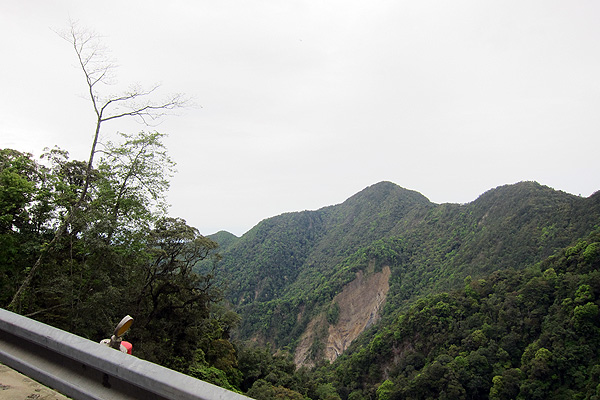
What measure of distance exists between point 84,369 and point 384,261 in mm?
77271

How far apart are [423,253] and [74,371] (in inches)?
3223

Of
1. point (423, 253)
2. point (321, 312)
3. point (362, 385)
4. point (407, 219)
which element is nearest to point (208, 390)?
point (362, 385)

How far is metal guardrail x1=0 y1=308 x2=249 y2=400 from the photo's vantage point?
2.11 metres

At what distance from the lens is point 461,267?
61.0 meters

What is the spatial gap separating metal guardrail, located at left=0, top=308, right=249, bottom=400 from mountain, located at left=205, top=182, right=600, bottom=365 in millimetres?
35414

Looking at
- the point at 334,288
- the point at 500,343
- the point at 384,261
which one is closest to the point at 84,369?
the point at 500,343

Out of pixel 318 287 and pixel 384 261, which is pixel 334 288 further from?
pixel 384 261

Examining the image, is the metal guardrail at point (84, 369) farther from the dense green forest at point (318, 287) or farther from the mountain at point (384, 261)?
the mountain at point (384, 261)

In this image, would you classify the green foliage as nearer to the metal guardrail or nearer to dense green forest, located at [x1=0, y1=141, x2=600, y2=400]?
dense green forest, located at [x1=0, y1=141, x2=600, y2=400]

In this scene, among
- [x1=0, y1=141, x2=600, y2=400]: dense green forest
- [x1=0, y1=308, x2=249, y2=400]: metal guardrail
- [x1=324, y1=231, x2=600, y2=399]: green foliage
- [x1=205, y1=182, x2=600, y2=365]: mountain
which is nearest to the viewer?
[x1=0, y1=308, x2=249, y2=400]: metal guardrail

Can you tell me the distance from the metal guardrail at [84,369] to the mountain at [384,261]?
35.4 m

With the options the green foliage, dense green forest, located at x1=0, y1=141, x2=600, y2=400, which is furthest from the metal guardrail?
the green foliage

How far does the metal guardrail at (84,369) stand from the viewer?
6.92 ft

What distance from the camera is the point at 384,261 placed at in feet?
248
